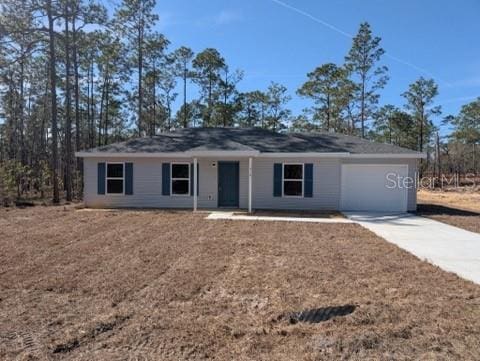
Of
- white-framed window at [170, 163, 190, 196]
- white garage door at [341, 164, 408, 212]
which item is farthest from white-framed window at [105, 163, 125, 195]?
white garage door at [341, 164, 408, 212]

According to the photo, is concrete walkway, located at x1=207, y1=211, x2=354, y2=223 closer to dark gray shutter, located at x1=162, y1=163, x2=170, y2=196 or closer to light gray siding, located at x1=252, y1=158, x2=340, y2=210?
light gray siding, located at x1=252, y1=158, x2=340, y2=210

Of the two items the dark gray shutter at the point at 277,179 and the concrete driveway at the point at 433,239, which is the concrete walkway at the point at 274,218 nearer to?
the concrete driveway at the point at 433,239

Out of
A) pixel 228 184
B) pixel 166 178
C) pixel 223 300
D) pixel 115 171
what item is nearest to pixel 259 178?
pixel 228 184

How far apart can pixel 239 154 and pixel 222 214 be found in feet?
7.17

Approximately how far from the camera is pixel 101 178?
1413cm

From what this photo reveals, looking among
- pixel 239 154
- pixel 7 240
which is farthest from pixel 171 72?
pixel 7 240

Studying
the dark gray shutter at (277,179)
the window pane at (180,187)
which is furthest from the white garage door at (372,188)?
the window pane at (180,187)

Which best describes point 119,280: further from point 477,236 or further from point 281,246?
point 477,236

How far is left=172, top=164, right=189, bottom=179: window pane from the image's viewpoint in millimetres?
14055

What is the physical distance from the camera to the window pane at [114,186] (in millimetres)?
14180

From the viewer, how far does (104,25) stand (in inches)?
730

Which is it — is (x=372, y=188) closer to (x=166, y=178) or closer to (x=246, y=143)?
(x=246, y=143)

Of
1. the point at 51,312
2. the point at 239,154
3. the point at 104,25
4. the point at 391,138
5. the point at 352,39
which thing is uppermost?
the point at 352,39

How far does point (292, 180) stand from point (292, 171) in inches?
13.6
